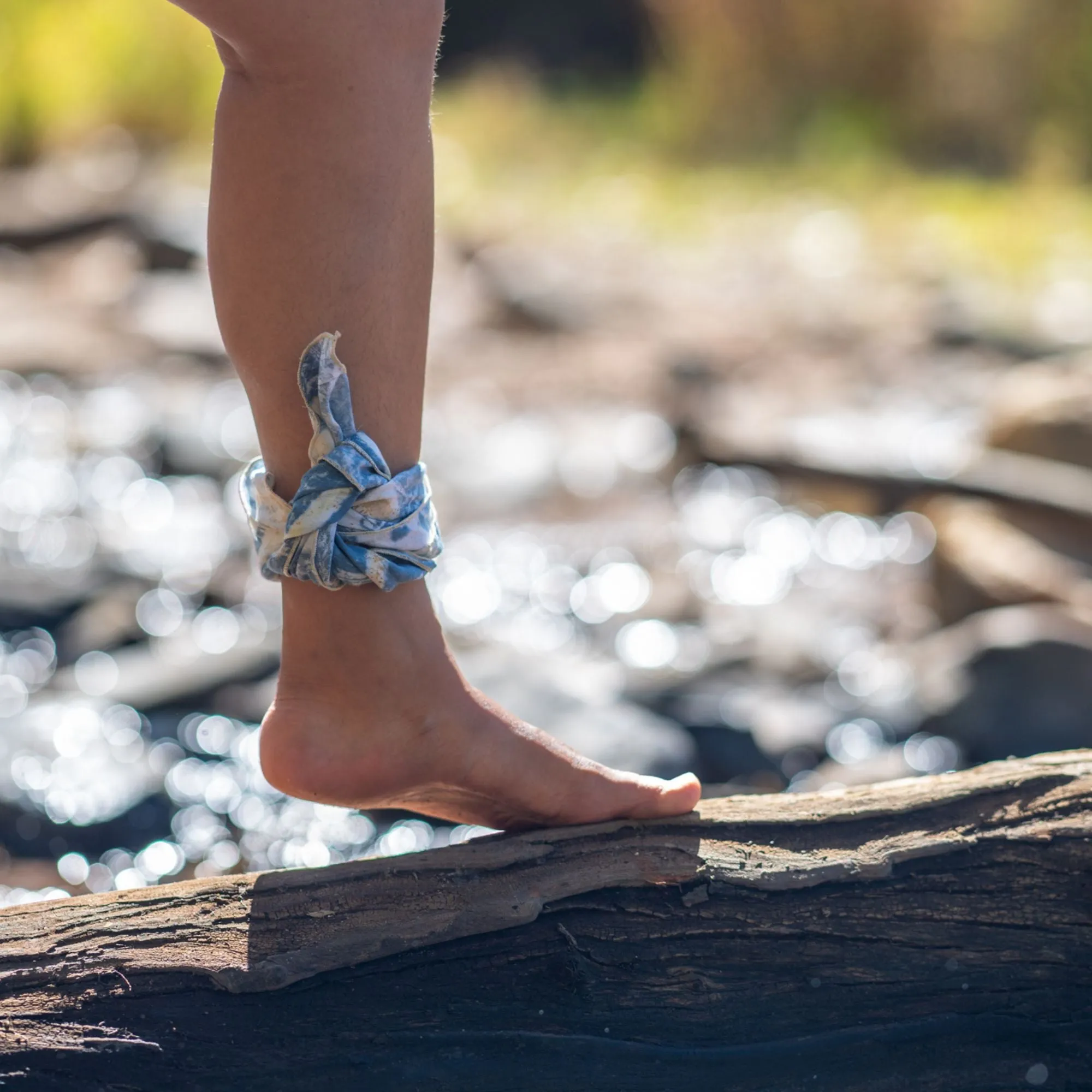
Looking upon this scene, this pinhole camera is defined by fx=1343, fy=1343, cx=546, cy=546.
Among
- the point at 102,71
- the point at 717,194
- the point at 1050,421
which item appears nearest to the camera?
the point at 1050,421

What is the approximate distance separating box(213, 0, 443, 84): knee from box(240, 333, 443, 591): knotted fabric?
0.83ft

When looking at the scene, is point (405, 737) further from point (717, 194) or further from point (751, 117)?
point (751, 117)

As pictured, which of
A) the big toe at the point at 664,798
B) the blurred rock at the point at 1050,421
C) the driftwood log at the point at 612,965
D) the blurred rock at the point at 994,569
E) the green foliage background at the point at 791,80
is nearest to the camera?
the driftwood log at the point at 612,965

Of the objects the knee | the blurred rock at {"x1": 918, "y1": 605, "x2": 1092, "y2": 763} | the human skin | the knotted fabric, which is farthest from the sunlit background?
the knee

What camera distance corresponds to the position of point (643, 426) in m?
5.70

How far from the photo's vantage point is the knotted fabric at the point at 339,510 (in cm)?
133

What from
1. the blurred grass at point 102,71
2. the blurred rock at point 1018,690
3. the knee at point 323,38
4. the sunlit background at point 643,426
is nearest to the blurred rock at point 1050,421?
the sunlit background at point 643,426

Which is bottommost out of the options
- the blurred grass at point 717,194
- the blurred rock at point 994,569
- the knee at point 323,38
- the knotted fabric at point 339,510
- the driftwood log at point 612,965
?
the blurred grass at point 717,194

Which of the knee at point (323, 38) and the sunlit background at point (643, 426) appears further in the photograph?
the sunlit background at point (643, 426)

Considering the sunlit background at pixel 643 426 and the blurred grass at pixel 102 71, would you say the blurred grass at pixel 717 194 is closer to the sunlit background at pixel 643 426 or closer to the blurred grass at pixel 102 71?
the sunlit background at pixel 643 426

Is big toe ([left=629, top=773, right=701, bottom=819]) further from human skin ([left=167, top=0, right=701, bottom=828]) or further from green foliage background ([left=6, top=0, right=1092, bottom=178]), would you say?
green foliage background ([left=6, top=0, right=1092, bottom=178])

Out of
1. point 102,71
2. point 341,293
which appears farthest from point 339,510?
point 102,71

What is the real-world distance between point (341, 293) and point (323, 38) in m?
0.23

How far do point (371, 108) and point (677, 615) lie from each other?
9.89 ft
